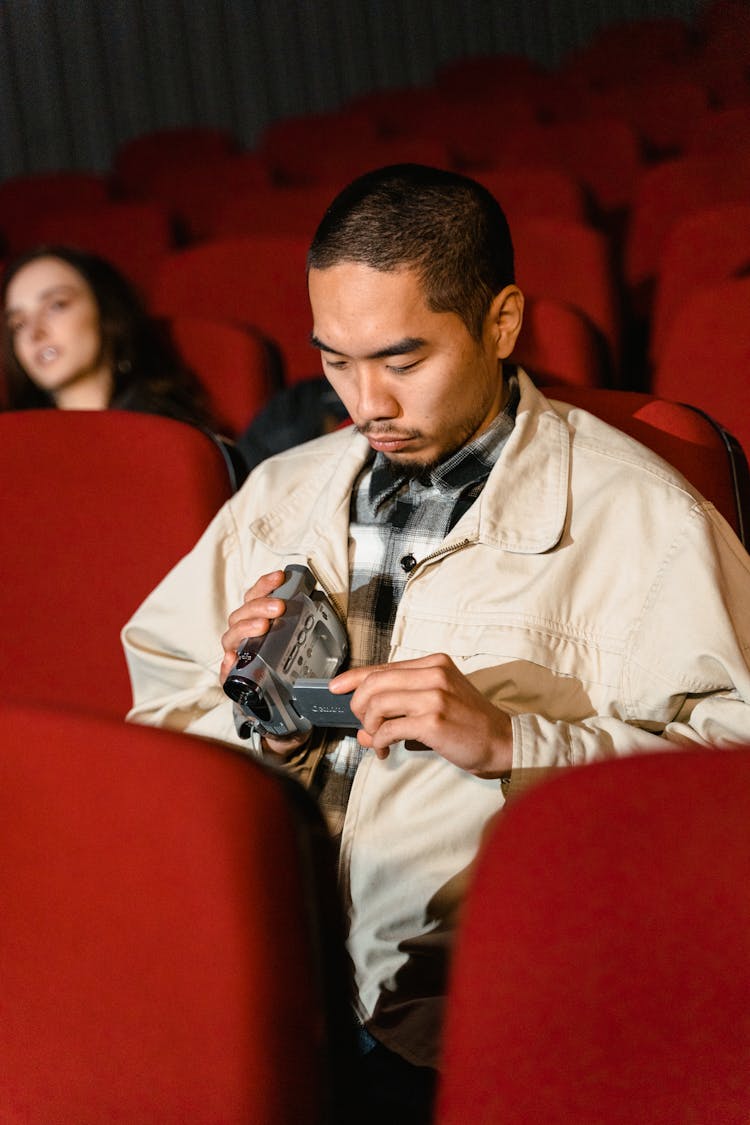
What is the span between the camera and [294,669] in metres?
0.98

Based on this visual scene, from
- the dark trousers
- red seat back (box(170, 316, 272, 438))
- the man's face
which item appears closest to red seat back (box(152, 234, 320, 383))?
red seat back (box(170, 316, 272, 438))

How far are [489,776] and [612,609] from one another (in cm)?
19

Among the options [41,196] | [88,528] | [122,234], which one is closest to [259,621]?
[88,528]

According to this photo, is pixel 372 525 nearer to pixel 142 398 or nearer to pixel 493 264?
pixel 493 264

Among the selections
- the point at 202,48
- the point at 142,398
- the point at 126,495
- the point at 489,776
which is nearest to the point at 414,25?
the point at 202,48

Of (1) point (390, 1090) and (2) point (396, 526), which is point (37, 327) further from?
(1) point (390, 1090)

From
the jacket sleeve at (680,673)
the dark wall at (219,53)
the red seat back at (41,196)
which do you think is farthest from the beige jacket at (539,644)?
the dark wall at (219,53)

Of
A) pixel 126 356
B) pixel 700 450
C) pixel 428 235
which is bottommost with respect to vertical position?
pixel 700 450

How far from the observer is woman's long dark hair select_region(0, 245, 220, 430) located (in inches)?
74.5

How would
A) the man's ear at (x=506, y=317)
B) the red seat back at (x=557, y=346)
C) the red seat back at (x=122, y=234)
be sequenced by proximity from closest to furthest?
1. the man's ear at (x=506, y=317)
2. the red seat back at (x=557, y=346)
3. the red seat back at (x=122, y=234)

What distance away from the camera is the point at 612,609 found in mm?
1021

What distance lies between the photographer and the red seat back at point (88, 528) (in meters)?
1.32

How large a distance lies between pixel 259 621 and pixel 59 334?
121cm

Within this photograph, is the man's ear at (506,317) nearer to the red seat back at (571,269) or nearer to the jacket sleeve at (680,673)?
the jacket sleeve at (680,673)
